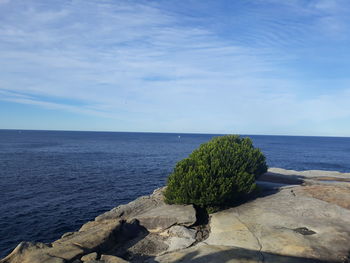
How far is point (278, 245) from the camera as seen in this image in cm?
1302

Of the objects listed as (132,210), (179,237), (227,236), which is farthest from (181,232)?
(132,210)

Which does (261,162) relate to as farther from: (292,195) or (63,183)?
(63,183)

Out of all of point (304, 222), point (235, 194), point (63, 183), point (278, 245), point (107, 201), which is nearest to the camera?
point (278, 245)

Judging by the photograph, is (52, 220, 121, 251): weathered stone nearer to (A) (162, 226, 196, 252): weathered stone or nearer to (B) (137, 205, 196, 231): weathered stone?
(B) (137, 205, 196, 231): weathered stone

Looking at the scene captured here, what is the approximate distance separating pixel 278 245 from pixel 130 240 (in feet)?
27.5

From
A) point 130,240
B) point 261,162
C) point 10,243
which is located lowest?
point 10,243

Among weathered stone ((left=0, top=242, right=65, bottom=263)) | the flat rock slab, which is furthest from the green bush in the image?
weathered stone ((left=0, top=242, right=65, bottom=263))

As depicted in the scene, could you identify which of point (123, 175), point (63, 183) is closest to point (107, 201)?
point (63, 183)

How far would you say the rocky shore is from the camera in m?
12.1

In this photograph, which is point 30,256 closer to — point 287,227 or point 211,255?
point 211,255

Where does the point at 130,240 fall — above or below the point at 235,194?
below

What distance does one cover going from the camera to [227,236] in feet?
47.8

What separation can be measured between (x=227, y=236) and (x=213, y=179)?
239 inches

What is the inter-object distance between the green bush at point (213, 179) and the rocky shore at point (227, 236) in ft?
2.99
